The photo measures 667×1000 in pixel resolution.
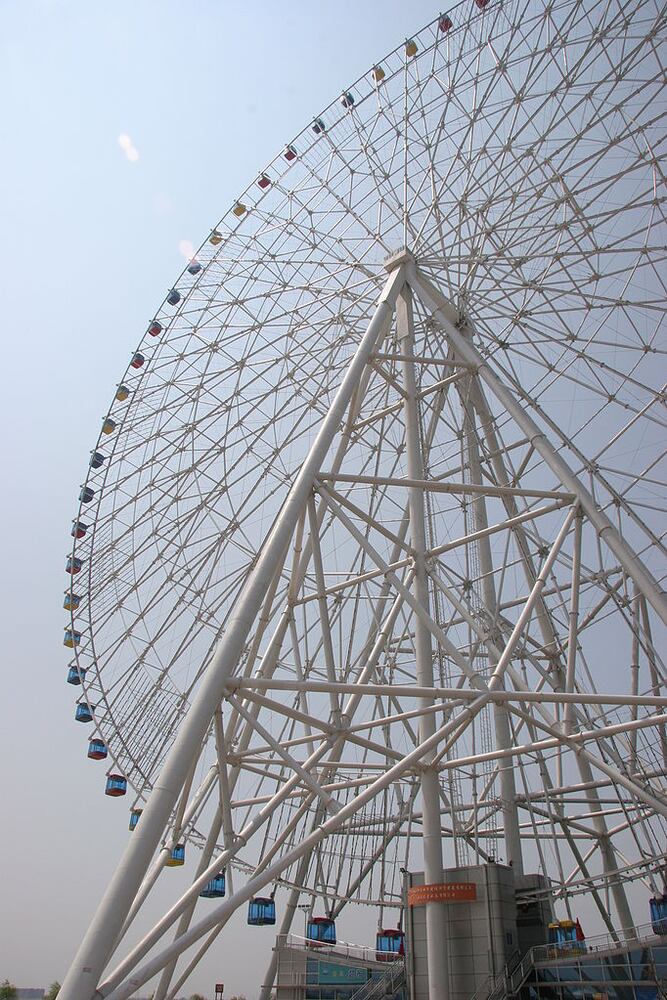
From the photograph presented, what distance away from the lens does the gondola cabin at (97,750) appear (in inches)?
922

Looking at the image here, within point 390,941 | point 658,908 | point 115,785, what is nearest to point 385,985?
point 390,941

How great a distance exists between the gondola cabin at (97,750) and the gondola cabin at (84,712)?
0.75 meters

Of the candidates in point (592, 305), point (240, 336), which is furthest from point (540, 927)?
point (240, 336)

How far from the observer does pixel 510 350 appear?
968 inches

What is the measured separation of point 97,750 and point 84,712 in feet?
4.20

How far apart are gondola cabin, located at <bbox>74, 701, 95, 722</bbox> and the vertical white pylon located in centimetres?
1230

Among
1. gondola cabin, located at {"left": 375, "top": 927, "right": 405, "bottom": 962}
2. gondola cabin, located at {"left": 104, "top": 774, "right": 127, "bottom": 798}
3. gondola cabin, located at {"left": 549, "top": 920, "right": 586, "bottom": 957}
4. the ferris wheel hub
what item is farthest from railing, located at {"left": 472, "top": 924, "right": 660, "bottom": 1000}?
the ferris wheel hub

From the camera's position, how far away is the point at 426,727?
48.6 feet

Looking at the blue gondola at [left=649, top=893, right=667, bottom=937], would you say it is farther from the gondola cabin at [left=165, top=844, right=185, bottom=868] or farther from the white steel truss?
the gondola cabin at [left=165, top=844, right=185, bottom=868]

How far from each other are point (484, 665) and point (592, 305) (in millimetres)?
12442

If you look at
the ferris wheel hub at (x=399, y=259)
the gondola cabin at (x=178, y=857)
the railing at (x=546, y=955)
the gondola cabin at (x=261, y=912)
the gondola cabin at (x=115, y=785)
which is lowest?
the railing at (x=546, y=955)

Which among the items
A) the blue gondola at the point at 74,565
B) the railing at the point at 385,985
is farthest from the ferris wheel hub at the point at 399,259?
the railing at the point at 385,985

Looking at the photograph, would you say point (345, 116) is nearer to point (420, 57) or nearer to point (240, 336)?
point (420, 57)

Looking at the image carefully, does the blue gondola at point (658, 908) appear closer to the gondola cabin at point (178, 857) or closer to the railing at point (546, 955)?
the railing at point (546, 955)
